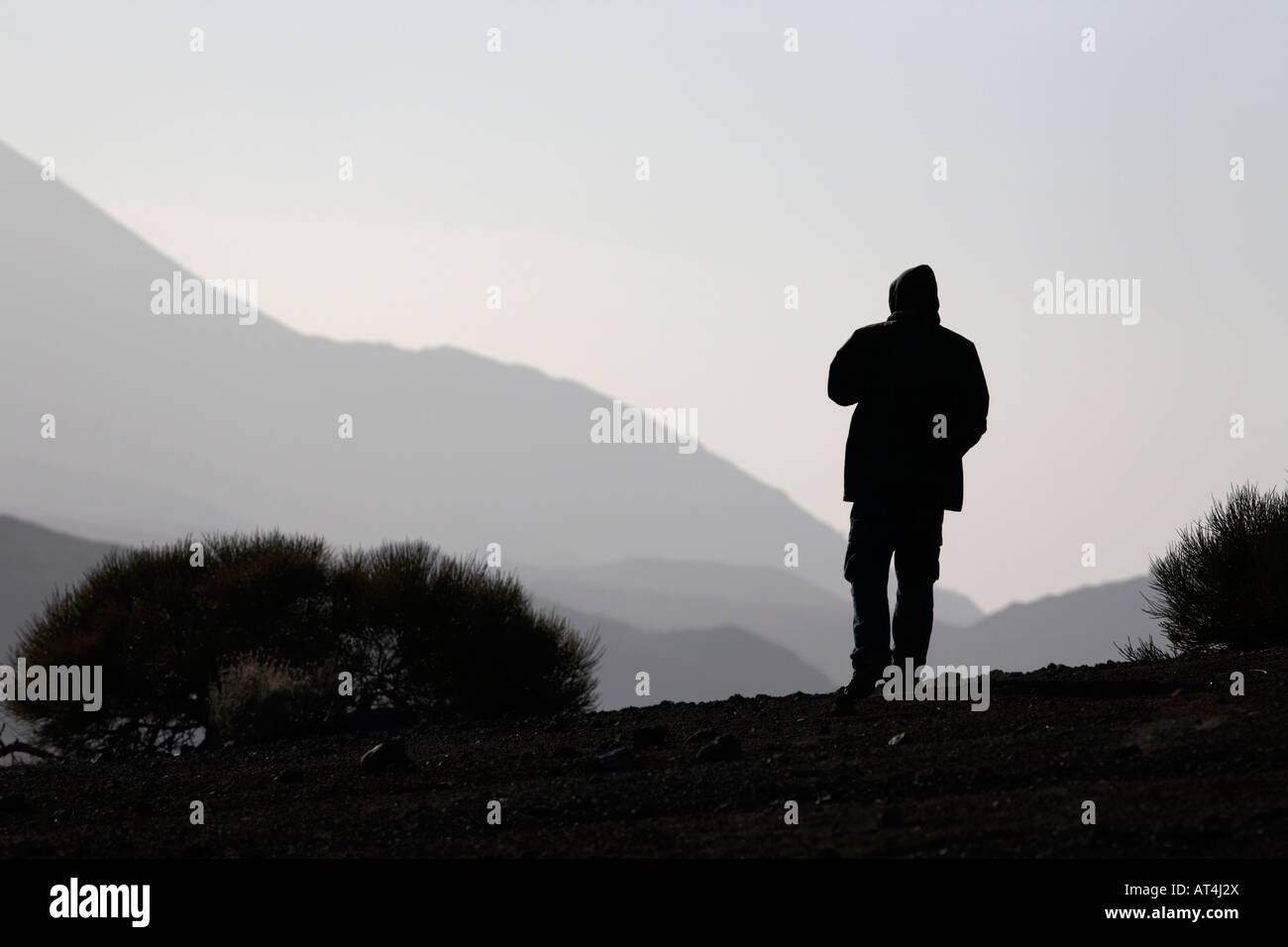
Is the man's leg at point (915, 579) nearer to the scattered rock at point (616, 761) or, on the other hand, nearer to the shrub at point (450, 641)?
the scattered rock at point (616, 761)

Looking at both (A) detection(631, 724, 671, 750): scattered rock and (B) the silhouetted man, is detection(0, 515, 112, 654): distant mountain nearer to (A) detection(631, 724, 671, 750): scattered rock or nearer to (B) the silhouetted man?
(A) detection(631, 724, 671, 750): scattered rock

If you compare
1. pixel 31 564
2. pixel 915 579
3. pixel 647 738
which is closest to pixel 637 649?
pixel 31 564

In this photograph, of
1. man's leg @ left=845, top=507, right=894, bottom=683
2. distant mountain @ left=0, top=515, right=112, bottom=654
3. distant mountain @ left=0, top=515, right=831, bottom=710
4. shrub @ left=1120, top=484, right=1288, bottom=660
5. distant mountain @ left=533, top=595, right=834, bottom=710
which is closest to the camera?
man's leg @ left=845, top=507, right=894, bottom=683

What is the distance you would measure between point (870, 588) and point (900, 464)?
0.74 metres

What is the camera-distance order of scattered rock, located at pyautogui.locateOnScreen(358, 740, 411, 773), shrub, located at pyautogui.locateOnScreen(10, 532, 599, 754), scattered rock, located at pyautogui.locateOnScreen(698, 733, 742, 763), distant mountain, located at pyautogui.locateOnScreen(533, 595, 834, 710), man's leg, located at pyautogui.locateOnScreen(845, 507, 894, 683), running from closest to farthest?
scattered rock, located at pyautogui.locateOnScreen(698, 733, 742, 763) → scattered rock, located at pyautogui.locateOnScreen(358, 740, 411, 773) → man's leg, located at pyautogui.locateOnScreen(845, 507, 894, 683) → shrub, located at pyautogui.locateOnScreen(10, 532, 599, 754) → distant mountain, located at pyautogui.locateOnScreen(533, 595, 834, 710)

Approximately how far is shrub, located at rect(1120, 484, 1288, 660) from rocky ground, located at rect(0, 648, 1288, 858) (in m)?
2.40

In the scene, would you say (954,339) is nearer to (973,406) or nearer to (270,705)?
(973,406)

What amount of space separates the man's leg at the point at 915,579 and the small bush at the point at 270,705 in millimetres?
5613

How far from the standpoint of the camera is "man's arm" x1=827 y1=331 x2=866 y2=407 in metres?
8.73

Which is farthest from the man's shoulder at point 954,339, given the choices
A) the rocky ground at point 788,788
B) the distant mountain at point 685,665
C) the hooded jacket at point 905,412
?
the distant mountain at point 685,665

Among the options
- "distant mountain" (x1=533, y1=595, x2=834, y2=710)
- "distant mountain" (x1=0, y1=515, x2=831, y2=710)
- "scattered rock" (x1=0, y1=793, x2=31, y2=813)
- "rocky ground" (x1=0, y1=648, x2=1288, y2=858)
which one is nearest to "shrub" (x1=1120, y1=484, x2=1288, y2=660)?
"rocky ground" (x1=0, y1=648, x2=1288, y2=858)
